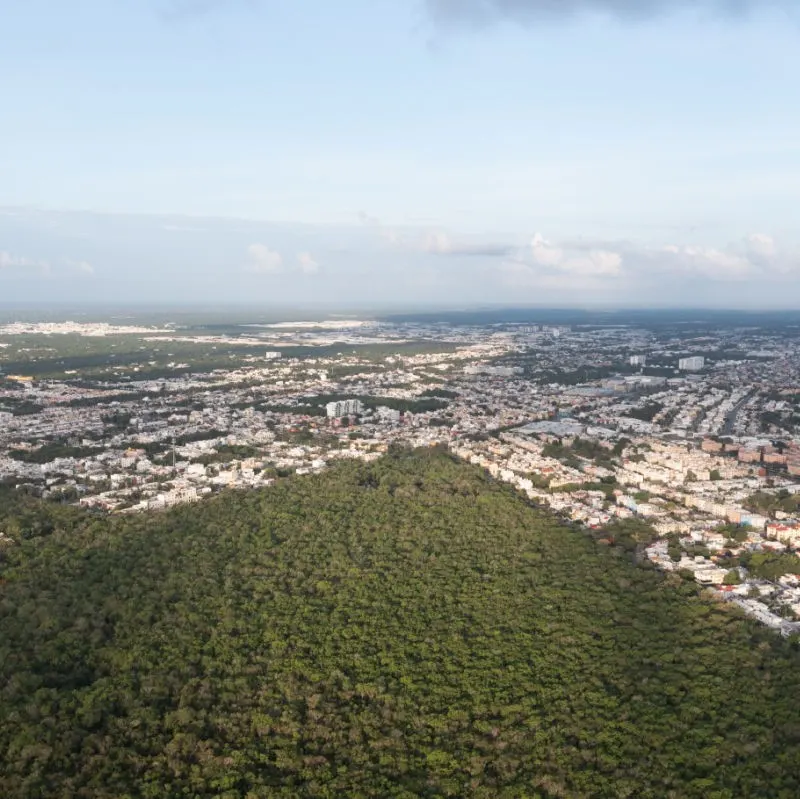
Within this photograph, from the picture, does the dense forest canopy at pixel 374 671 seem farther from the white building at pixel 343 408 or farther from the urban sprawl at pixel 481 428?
the white building at pixel 343 408

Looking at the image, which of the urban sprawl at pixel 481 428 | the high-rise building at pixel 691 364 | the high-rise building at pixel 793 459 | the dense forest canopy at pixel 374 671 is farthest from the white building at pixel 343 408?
the high-rise building at pixel 691 364

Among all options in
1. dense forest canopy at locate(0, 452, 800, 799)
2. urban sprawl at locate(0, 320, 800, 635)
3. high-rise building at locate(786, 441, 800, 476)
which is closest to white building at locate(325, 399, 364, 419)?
urban sprawl at locate(0, 320, 800, 635)

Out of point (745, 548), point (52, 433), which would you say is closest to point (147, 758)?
point (745, 548)

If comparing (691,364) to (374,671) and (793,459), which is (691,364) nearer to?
(793,459)

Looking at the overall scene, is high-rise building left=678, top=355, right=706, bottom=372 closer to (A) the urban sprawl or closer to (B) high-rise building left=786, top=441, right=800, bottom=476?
(A) the urban sprawl

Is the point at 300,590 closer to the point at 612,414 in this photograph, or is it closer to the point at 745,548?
the point at 745,548

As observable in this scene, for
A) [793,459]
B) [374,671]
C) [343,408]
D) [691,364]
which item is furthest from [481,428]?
[691,364]
